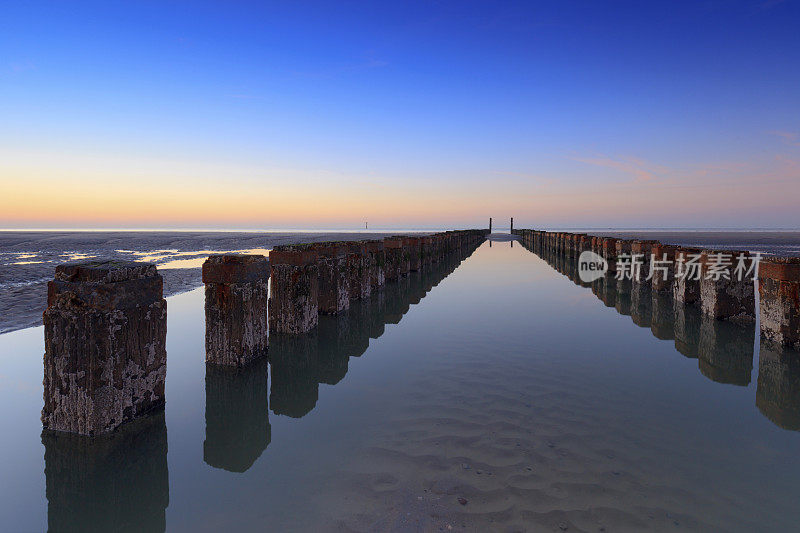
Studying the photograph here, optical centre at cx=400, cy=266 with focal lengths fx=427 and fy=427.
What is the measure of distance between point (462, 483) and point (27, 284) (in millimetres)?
15751

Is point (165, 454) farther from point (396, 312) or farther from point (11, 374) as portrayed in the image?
point (396, 312)

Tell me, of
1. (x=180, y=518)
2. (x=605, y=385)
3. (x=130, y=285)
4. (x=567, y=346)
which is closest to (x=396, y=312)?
(x=567, y=346)

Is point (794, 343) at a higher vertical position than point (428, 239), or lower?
lower

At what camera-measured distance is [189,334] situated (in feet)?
23.7

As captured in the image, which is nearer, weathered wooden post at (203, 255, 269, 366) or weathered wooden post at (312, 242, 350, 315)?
weathered wooden post at (203, 255, 269, 366)

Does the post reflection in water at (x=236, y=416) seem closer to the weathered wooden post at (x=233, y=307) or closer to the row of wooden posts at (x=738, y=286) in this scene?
the weathered wooden post at (x=233, y=307)

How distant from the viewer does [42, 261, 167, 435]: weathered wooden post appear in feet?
10.9

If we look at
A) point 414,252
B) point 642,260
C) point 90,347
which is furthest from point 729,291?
point 414,252

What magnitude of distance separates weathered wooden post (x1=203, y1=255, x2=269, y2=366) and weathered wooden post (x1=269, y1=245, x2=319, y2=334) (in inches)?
50.0

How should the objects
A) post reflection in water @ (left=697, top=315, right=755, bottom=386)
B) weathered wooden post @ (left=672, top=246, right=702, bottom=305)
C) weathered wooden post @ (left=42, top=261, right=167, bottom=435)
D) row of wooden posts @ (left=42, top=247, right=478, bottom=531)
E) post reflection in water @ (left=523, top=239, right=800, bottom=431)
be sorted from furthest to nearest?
weathered wooden post @ (left=672, top=246, right=702, bottom=305) < post reflection in water @ (left=697, top=315, right=755, bottom=386) < post reflection in water @ (left=523, top=239, right=800, bottom=431) < weathered wooden post @ (left=42, top=261, right=167, bottom=435) < row of wooden posts @ (left=42, top=247, right=478, bottom=531)

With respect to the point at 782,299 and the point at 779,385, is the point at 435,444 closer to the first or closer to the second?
the point at 779,385

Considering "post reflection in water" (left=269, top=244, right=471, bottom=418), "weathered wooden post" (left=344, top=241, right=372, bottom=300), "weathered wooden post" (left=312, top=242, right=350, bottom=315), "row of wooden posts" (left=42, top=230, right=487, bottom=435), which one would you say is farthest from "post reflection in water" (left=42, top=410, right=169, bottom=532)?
"weathered wooden post" (left=344, top=241, right=372, bottom=300)

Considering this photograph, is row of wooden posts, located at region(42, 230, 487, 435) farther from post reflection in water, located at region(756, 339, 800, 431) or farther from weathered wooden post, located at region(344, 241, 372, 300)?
post reflection in water, located at region(756, 339, 800, 431)

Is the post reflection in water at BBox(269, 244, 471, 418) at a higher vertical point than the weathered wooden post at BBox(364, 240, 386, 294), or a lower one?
lower
